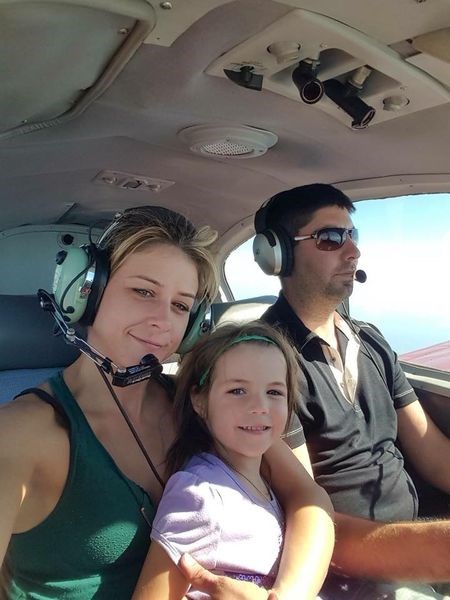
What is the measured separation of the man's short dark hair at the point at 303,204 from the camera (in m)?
2.27

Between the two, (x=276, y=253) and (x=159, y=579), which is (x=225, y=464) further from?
(x=276, y=253)

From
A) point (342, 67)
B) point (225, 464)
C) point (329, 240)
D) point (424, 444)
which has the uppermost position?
point (342, 67)

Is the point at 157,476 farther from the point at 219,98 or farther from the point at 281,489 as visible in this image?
the point at 219,98

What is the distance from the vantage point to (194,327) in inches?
60.6

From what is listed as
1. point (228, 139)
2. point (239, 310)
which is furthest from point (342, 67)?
point (239, 310)

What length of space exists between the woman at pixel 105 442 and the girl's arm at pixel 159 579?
0.18ft

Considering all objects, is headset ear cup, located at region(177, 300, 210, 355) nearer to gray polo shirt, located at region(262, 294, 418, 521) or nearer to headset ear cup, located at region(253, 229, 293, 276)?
gray polo shirt, located at region(262, 294, 418, 521)

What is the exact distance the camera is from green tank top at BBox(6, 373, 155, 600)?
3.86 ft

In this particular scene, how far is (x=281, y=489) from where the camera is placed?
1.52 meters

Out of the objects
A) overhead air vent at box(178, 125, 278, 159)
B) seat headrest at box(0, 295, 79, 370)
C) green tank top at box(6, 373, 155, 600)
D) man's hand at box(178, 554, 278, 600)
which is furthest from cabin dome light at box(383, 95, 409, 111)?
seat headrest at box(0, 295, 79, 370)

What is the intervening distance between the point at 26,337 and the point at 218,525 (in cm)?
143

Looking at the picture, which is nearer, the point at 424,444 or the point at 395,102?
the point at 395,102

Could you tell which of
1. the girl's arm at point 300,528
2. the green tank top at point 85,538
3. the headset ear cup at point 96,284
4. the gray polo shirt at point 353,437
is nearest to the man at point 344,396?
the gray polo shirt at point 353,437

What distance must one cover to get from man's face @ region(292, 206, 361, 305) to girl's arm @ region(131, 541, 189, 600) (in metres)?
1.24
